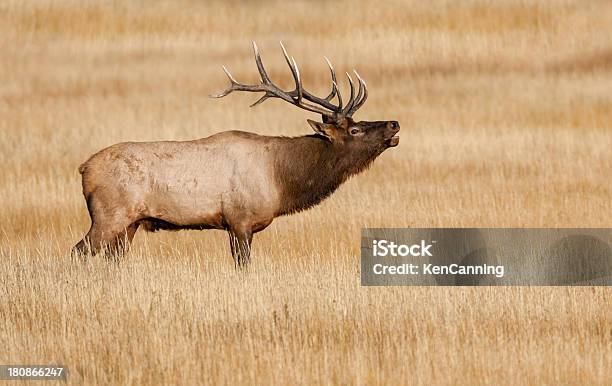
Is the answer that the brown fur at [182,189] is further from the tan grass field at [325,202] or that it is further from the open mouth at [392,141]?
Answer: the open mouth at [392,141]

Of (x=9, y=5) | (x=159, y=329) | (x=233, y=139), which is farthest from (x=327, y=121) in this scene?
(x=9, y=5)

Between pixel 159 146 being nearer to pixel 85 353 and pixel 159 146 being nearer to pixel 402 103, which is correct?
pixel 85 353

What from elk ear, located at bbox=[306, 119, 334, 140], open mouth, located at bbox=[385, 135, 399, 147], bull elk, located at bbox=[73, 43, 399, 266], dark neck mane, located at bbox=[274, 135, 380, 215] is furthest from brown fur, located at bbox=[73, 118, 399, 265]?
open mouth, located at bbox=[385, 135, 399, 147]

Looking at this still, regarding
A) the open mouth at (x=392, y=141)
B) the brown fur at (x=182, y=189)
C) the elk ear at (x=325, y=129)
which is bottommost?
the brown fur at (x=182, y=189)

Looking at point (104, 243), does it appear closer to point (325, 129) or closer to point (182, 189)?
point (182, 189)

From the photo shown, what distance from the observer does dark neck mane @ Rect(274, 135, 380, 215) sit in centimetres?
1162

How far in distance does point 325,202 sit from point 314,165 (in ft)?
11.1

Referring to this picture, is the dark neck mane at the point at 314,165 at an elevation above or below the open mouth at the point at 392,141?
below

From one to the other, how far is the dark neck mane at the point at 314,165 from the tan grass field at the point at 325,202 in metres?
0.57

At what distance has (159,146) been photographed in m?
11.2

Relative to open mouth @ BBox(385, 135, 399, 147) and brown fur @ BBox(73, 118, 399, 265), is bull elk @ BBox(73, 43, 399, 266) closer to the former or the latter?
brown fur @ BBox(73, 118, 399, 265)

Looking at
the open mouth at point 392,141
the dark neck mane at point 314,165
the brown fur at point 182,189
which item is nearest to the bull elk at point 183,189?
the brown fur at point 182,189

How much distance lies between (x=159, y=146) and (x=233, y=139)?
614 mm

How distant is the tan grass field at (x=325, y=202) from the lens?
8508 mm
